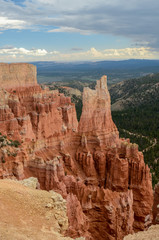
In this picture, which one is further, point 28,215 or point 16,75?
point 16,75

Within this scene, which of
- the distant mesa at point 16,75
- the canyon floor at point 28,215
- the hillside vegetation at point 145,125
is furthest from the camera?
the hillside vegetation at point 145,125

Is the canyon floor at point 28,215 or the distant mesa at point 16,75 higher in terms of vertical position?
the distant mesa at point 16,75

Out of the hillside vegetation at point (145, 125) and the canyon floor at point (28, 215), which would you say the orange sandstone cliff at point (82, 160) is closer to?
the canyon floor at point (28, 215)

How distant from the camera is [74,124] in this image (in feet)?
177

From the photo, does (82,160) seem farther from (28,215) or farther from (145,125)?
(145,125)

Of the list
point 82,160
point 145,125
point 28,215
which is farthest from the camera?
point 145,125

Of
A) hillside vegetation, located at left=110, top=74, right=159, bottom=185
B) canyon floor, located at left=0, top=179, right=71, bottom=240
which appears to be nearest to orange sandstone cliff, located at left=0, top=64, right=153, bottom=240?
canyon floor, located at left=0, top=179, right=71, bottom=240

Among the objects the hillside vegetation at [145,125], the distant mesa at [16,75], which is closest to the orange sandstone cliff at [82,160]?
the distant mesa at [16,75]

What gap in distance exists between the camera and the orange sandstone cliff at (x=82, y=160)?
1014 inches

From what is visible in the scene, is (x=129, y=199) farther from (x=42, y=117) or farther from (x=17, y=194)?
(x=42, y=117)

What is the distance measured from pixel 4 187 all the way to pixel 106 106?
2502 cm

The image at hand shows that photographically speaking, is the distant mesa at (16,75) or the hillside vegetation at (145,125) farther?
the hillside vegetation at (145,125)

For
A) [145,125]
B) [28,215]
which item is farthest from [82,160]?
[145,125]

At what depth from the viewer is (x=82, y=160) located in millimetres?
35781
